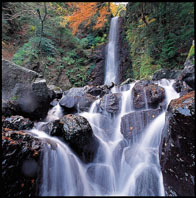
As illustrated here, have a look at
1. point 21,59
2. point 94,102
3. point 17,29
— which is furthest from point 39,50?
point 94,102

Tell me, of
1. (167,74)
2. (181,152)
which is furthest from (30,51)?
(181,152)

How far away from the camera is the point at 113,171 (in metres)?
3.74

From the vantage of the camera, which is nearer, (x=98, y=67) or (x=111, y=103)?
(x=111, y=103)

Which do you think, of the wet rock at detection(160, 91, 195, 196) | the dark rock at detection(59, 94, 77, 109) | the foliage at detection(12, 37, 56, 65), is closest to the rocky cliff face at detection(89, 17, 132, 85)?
the foliage at detection(12, 37, 56, 65)

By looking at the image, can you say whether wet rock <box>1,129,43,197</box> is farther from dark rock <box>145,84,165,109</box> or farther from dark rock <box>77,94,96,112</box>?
dark rock <box>145,84,165,109</box>

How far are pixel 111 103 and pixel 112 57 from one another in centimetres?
A: 980

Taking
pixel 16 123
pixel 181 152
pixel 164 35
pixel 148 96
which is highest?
pixel 164 35

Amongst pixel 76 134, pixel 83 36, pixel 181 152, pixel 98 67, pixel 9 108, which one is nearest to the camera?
pixel 181 152

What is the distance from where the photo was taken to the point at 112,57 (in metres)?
14.6

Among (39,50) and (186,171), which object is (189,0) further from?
(39,50)

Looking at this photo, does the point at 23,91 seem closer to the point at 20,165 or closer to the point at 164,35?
the point at 20,165

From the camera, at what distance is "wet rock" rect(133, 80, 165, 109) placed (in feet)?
16.9

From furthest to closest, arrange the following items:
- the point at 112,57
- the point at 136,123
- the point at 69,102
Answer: the point at 112,57
the point at 69,102
the point at 136,123

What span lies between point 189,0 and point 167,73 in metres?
3.37
